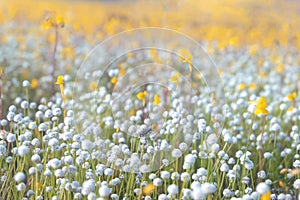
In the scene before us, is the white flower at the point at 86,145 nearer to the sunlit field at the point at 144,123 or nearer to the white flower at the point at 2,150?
the sunlit field at the point at 144,123

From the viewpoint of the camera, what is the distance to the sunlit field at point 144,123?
2.93 metres

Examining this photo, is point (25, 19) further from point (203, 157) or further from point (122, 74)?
point (203, 157)

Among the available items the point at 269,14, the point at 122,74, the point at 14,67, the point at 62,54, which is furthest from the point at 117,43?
the point at 269,14

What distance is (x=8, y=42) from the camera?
25.0ft

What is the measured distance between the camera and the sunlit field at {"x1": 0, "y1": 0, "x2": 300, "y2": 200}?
9.61 feet

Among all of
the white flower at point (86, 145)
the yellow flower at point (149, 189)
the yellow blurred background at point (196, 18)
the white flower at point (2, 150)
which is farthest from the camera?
the yellow blurred background at point (196, 18)

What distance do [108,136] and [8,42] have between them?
432 cm

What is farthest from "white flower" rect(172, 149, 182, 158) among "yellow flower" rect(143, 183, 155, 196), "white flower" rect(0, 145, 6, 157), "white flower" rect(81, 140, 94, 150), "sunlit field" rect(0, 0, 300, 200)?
"white flower" rect(0, 145, 6, 157)

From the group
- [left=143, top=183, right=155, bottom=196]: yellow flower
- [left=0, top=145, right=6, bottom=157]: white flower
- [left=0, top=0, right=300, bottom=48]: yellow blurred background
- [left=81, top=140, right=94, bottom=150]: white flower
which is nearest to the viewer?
[left=143, top=183, right=155, bottom=196]: yellow flower

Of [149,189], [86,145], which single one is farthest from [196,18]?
[149,189]

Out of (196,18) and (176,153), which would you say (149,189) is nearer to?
(176,153)

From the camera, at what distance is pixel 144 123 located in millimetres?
4012

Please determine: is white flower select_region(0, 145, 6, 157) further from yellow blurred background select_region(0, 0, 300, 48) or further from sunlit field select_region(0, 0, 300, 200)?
yellow blurred background select_region(0, 0, 300, 48)

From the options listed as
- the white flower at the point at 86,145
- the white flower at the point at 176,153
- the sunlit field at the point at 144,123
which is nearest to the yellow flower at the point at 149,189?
the sunlit field at the point at 144,123
